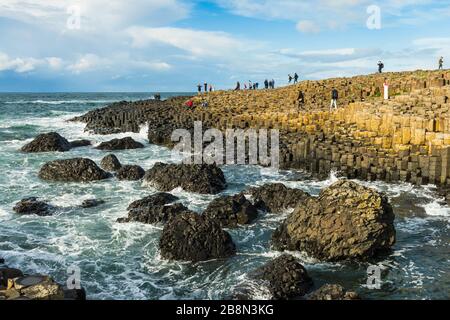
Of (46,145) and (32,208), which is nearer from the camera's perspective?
(32,208)

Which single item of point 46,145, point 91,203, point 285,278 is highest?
point 46,145

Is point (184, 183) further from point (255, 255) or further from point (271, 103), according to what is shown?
point (271, 103)

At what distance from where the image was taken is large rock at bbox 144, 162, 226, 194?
15430 mm

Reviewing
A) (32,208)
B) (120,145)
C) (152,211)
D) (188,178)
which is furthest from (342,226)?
(120,145)

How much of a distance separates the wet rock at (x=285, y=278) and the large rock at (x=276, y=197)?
176 inches

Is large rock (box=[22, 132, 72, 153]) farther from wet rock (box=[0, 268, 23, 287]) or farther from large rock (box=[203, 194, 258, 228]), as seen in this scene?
wet rock (box=[0, 268, 23, 287])

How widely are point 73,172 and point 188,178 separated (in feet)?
15.0

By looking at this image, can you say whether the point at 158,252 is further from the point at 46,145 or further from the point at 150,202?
the point at 46,145

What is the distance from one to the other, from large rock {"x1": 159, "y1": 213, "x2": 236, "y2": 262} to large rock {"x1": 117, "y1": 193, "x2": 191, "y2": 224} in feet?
5.90

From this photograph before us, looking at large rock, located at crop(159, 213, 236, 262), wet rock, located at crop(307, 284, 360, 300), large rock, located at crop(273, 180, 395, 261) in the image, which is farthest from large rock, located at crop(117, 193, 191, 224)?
wet rock, located at crop(307, 284, 360, 300)

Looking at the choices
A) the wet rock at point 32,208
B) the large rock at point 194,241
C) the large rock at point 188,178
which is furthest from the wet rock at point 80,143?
the large rock at point 194,241

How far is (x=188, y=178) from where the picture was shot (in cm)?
1561
